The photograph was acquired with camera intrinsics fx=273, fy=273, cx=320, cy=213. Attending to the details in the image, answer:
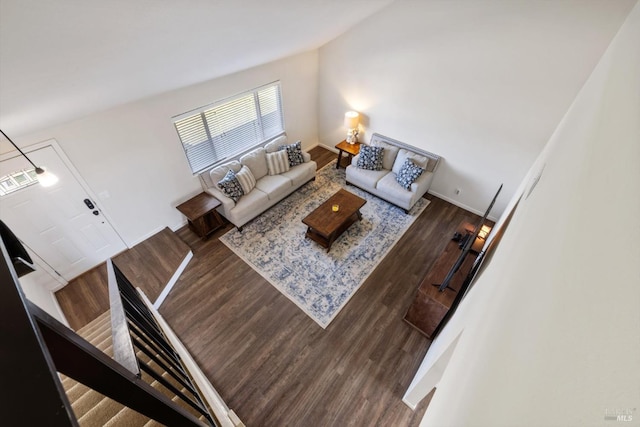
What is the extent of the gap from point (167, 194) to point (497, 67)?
16.3ft

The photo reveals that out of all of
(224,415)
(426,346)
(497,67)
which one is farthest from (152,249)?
(497,67)

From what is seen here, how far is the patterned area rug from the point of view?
3.62m

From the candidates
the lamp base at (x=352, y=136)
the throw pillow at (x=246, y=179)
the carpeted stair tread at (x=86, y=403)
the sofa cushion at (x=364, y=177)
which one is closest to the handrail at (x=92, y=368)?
the carpeted stair tread at (x=86, y=403)

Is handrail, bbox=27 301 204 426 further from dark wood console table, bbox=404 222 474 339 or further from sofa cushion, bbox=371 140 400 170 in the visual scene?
sofa cushion, bbox=371 140 400 170

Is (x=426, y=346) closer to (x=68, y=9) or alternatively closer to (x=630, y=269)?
(x=630, y=269)

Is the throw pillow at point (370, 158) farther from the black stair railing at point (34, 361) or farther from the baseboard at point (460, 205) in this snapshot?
the black stair railing at point (34, 361)

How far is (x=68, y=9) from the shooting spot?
1262 millimetres

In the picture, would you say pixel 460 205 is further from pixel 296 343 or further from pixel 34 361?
pixel 34 361

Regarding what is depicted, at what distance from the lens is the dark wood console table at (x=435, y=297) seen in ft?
9.11

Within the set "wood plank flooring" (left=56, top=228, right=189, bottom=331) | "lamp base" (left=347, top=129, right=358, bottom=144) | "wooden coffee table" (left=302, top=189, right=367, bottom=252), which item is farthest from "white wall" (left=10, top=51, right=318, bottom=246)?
"wooden coffee table" (left=302, top=189, right=367, bottom=252)

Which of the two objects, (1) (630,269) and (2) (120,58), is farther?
(2) (120,58)

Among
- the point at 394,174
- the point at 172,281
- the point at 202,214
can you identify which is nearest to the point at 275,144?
the point at 202,214

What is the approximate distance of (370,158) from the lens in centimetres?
492

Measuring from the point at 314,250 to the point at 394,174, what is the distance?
2.03m
